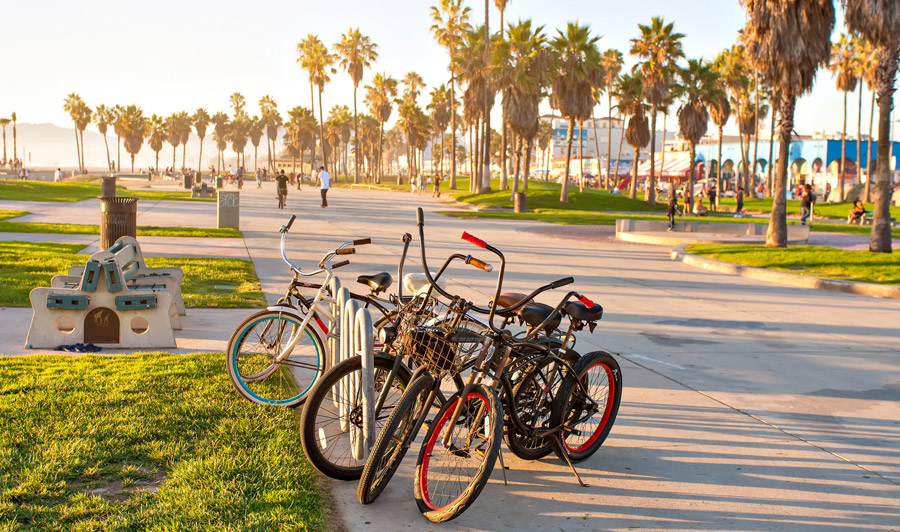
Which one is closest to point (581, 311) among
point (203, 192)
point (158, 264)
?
point (158, 264)

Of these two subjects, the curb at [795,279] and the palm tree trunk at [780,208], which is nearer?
the curb at [795,279]

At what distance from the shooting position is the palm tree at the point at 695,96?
171 feet

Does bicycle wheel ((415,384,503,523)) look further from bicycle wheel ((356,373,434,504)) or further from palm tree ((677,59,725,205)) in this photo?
palm tree ((677,59,725,205))

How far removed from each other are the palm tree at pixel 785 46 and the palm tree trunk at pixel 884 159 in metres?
1.63

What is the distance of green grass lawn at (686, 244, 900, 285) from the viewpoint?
53.4 ft

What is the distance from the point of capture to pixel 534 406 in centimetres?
489

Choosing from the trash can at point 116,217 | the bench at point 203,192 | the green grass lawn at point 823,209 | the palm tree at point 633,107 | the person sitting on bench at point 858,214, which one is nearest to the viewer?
the trash can at point 116,217

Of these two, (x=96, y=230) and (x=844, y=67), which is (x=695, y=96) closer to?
(x=844, y=67)

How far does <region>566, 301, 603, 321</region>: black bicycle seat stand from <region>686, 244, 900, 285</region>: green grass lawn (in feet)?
41.9

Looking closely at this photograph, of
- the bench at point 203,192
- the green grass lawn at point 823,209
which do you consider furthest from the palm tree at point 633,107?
the bench at point 203,192

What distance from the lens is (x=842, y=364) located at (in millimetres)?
8492

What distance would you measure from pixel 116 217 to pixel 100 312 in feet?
19.4

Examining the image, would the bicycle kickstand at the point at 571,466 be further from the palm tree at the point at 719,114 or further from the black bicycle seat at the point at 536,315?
the palm tree at the point at 719,114

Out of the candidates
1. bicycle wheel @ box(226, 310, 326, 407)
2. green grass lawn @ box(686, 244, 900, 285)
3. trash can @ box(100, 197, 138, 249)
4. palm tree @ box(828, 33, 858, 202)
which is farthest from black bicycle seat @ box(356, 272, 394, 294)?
palm tree @ box(828, 33, 858, 202)
